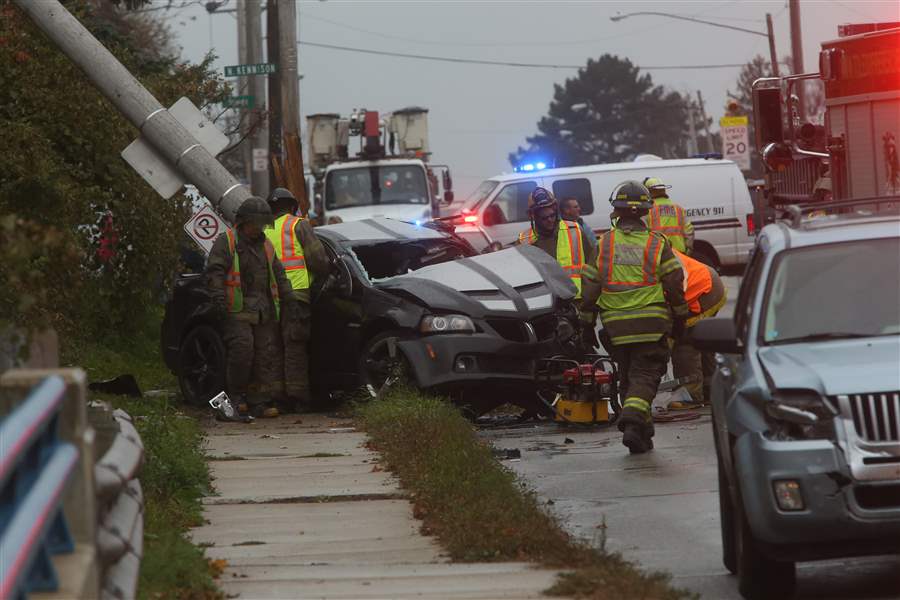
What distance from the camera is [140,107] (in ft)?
55.7

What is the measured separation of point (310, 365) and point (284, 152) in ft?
24.5

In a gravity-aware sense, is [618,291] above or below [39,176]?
below

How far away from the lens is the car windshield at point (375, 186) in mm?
36906

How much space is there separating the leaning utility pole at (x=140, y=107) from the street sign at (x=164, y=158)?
5cm

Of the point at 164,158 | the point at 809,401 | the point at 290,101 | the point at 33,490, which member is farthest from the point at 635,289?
the point at 290,101

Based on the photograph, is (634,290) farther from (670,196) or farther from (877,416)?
(670,196)

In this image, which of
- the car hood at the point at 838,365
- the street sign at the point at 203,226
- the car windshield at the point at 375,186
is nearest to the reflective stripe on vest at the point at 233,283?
the street sign at the point at 203,226

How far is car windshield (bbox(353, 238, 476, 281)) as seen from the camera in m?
16.2

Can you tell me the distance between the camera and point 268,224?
15.5 meters

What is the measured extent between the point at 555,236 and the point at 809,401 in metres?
9.48

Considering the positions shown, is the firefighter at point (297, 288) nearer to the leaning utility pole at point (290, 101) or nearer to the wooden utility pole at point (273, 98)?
the leaning utility pole at point (290, 101)

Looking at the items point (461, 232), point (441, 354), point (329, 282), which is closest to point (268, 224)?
point (329, 282)

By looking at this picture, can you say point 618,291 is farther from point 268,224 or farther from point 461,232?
point 461,232

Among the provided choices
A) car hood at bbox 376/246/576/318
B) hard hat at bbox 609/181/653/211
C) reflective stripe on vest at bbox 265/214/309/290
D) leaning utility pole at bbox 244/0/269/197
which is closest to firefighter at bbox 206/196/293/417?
reflective stripe on vest at bbox 265/214/309/290
